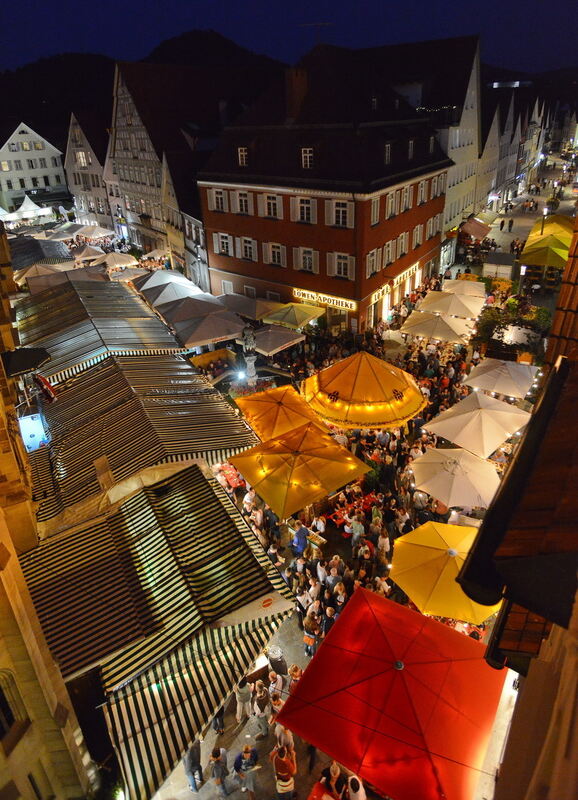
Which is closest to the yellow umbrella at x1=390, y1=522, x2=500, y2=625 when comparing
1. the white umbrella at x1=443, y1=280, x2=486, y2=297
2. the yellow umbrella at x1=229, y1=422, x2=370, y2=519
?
the yellow umbrella at x1=229, y1=422, x2=370, y2=519

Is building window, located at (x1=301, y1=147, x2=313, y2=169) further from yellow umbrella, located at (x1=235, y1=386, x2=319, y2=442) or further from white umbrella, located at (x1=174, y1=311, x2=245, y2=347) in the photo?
yellow umbrella, located at (x1=235, y1=386, x2=319, y2=442)

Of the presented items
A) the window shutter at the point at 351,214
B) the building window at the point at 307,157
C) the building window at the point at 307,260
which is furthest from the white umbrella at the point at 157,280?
the window shutter at the point at 351,214

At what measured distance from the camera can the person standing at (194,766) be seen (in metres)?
8.02

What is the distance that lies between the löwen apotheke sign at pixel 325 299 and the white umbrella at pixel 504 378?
868cm

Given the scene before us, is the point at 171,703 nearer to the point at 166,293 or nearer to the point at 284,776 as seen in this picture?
the point at 284,776

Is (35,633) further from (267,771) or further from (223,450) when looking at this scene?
(223,450)

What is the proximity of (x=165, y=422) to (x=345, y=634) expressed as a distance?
6560 millimetres

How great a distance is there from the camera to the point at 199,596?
26.8 feet

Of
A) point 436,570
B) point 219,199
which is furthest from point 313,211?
point 436,570

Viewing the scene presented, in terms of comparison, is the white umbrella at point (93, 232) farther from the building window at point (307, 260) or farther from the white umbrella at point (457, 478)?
the white umbrella at point (457, 478)

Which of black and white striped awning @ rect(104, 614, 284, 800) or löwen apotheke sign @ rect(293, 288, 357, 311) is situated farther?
löwen apotheke sign @ rect(293, 288, 357, 311)

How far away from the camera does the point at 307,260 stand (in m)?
25.7

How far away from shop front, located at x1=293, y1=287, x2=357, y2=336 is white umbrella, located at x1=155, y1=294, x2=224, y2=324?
5.04 meters

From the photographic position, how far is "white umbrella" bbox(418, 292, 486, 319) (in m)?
22.2
